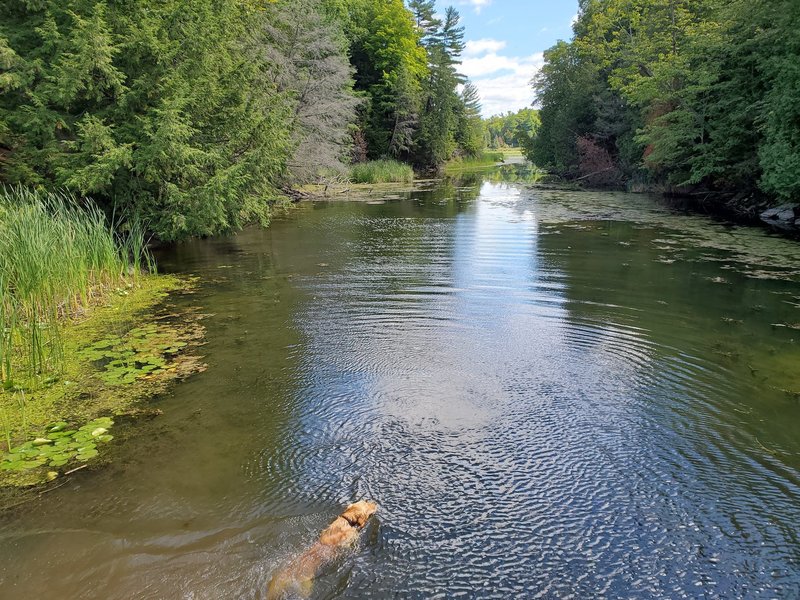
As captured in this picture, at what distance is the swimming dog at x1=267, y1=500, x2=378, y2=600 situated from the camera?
8.95ft

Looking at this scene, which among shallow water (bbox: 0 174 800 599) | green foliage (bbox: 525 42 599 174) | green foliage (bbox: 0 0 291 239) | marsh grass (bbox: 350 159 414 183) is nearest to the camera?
shallow water (bbox: 0 174 800 599)

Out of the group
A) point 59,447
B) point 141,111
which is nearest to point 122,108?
point 141,111

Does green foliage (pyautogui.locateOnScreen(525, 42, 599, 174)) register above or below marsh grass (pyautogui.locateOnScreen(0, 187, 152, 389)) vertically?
above

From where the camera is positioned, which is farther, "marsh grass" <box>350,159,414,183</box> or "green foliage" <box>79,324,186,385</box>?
"marsh grass" <box>350,159,414,183</box>

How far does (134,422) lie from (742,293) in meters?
8.77

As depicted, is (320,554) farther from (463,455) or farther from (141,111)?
(141,111)

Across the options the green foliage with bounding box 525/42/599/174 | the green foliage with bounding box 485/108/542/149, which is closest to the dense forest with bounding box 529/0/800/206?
the green foliage with bounding box 525/42/599/174

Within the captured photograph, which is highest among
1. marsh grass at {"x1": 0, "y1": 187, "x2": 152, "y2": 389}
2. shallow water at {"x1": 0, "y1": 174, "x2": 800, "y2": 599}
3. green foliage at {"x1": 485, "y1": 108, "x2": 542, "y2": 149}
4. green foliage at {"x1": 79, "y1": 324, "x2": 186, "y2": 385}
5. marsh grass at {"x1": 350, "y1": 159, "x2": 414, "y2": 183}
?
green foliage at {"x1": 485, "y1": 108, "x2": 542, "y2": 149}

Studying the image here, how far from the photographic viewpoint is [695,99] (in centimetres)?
1777

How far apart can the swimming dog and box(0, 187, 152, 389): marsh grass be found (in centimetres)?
358

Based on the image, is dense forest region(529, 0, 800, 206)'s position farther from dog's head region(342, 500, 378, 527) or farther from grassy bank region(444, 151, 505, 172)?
grassy bank region(444, 151, 505, 172)

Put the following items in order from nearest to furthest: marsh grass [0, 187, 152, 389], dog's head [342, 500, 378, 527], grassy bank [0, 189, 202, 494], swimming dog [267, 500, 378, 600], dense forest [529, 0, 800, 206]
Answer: swimming dog [267, 500, 378, 600] → dog's head [342, 500, 378, 527] → grassy bank [0, 189, 202, 494] → marsh grass [0, 187, 152, 389] → dense forest [529, 0, 800, 206]

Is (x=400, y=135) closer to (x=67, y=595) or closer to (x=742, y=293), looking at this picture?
(x=742, y=293)

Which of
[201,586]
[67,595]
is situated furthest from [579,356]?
[67,595]
